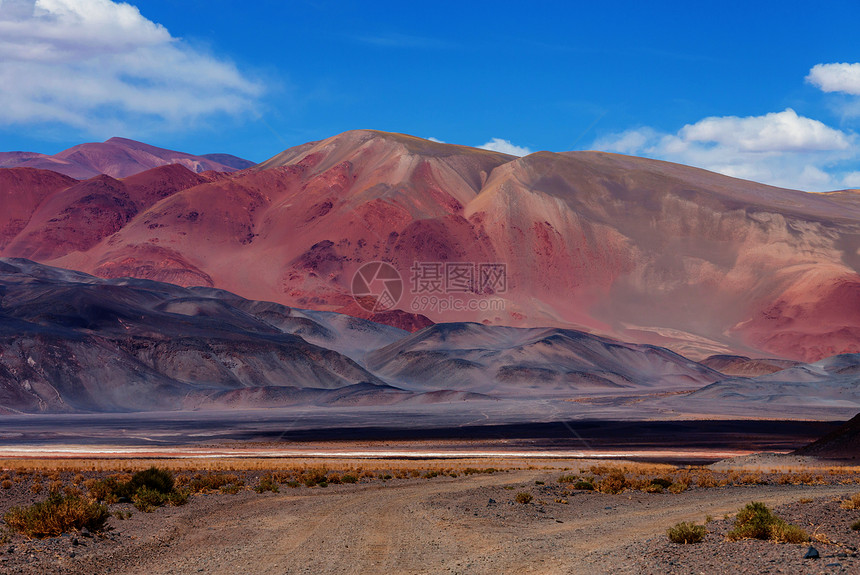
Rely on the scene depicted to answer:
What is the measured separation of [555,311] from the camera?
172 m

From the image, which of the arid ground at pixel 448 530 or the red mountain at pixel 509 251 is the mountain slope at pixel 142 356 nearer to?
the red mountain at pixel 509 251

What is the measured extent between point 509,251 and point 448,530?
168 m

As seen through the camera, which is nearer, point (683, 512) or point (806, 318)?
point (683, 512)

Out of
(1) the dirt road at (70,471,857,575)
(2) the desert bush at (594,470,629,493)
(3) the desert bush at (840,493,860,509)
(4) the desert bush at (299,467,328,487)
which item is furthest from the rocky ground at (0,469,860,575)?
(4) the desert bush at (299,467,328,487)

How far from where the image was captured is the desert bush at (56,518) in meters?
13.2

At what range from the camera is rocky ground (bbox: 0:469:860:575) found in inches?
432

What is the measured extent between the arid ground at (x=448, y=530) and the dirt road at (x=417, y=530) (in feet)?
0.11

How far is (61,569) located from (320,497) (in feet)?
35.9

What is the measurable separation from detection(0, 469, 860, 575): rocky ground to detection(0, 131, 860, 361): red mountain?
146 m

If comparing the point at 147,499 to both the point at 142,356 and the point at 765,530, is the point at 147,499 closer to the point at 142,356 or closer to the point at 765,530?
the point at 765,530

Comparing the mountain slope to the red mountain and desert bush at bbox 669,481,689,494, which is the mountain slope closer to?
the red mountain

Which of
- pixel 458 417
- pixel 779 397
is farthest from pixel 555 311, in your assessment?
pixel 458 417

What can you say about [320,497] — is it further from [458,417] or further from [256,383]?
[256,383]

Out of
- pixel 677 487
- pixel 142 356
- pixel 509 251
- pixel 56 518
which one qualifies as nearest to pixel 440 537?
pixel 56 518
